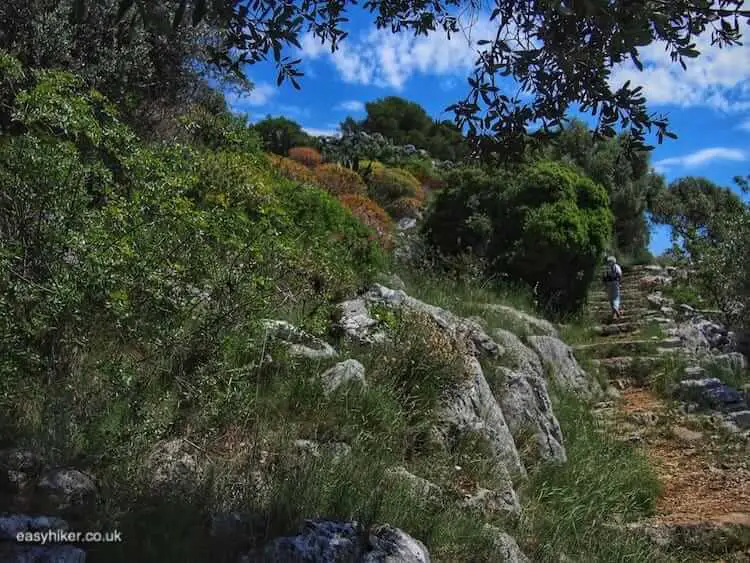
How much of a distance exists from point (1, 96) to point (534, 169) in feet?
37.4

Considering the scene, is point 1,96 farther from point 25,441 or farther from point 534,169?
point 534,169

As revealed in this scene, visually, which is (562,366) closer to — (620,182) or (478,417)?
(478,417)

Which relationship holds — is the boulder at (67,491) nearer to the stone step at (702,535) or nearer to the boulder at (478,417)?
the boulder at (478,417)

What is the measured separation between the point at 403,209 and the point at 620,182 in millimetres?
8634

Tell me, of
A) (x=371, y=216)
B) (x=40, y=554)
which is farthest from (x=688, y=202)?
(x=40, y=554)

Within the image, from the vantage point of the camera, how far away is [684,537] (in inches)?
241

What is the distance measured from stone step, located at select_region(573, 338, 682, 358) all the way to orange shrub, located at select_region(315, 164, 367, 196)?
6539 mm

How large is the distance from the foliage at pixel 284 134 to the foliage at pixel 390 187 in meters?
5.02

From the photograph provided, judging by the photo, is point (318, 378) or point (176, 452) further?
point (318, 378)

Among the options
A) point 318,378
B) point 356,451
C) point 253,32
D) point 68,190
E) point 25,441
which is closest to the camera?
point 253,32

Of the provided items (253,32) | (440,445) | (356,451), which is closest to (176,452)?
(356,451)

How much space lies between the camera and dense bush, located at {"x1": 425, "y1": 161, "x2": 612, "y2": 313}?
46.8ft

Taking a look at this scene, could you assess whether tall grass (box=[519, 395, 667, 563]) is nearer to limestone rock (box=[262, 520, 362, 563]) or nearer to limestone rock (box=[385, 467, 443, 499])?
limestone rock (box=[385, 467, 443, 499])

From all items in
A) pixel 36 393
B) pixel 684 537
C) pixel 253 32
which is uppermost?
pixel 253 32
